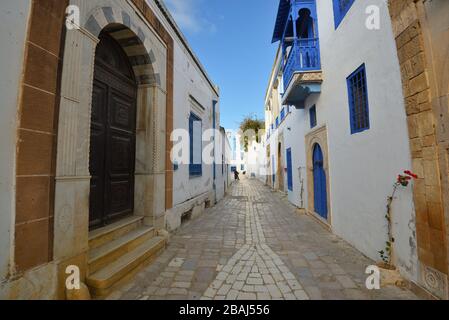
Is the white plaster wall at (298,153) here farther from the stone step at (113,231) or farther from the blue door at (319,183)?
the stone step at (113,231)

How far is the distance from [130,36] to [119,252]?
366cm

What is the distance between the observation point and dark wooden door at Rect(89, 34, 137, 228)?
3.40 meters

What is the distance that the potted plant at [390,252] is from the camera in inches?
106

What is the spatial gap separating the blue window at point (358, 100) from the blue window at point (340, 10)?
1391mm

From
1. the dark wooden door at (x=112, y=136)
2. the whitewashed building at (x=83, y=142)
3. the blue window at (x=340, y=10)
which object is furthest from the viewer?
the blue window at (x=340, y=10)

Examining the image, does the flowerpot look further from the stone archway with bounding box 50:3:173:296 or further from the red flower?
the stone archway with bounding box 50:3:173:296

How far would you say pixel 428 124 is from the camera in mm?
2355

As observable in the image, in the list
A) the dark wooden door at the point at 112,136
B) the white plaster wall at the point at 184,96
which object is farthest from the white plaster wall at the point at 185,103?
the dark wooden door at the point at 112,136

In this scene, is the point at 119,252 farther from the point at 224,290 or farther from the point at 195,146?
the point at 195,146

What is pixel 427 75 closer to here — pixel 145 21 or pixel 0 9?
pixel 0 9

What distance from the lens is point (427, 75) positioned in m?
2.37

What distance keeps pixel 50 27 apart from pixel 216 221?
5391 mm

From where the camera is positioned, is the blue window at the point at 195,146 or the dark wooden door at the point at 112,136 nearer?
the dark wooden door at the point at 112,136

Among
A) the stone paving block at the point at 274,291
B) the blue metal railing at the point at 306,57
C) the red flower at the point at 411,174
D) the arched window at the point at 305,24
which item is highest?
the arched window at the point at 305,24
